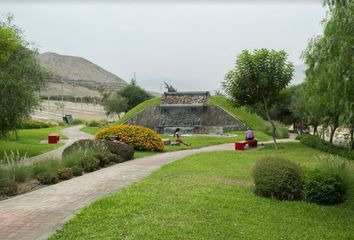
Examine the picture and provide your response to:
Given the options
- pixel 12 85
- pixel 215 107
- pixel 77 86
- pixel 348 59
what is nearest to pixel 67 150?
pixel 12 85

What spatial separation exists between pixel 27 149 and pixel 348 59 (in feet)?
62.5

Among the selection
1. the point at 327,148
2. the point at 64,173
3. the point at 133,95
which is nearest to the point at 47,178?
the point at 64,173

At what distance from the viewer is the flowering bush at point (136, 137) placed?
20766 mm

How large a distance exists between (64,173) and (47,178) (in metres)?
0.70

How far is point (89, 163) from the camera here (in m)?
13.8

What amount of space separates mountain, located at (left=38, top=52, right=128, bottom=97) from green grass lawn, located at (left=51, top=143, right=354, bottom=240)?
383 feet

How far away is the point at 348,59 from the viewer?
23.4 feet

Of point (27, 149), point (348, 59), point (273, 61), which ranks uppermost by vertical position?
point (273, 61)

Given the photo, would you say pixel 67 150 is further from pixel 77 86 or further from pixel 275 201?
pixel 77 86

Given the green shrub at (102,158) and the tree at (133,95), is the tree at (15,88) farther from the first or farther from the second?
the tree at (133,95)

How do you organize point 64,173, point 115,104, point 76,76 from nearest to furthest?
1. point 64,173
2. point 115,104
3. point 76,76

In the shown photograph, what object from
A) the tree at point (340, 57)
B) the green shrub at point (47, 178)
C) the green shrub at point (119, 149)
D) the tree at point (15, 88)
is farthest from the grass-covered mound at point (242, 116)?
the tree at point (340, 57)

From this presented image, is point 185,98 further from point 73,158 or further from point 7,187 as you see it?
point 7,187

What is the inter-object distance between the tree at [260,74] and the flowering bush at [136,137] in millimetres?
5477
